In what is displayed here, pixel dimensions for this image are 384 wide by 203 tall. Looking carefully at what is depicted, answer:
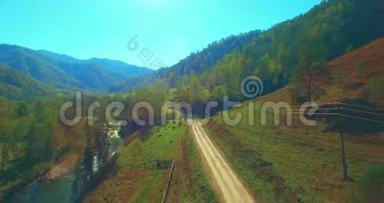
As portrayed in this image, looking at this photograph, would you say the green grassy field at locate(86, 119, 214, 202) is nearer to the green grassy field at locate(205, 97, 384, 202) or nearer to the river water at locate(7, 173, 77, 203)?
the green grassy field at locate(205, 97, 384, 202)

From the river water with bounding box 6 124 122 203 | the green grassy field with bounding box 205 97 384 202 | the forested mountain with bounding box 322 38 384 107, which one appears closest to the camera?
the green grassy field with bounding box 205 97 384 202

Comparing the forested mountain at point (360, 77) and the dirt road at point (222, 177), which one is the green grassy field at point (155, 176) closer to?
the dirt road at point (222, 177)

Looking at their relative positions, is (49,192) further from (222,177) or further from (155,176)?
(222,177)

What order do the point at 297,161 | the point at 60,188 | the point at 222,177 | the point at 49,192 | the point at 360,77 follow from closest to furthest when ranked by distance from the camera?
1. the point at 222,177
2. the point at 297,161
3. the point at 49,192
4. the point at 60,188
5. the point at 360,77

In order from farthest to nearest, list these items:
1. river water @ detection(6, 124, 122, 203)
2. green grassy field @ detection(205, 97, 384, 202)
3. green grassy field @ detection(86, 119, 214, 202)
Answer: river water @ detection(6, 124, 122, 203), green grassy field @ detection(86, 119, 214, 202), green grassy field @ detection(205, 97, 384, 202)

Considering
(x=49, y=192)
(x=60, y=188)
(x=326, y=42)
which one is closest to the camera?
(x=49, y=192)

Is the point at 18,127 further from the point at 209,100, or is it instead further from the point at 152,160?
the point at 209,100

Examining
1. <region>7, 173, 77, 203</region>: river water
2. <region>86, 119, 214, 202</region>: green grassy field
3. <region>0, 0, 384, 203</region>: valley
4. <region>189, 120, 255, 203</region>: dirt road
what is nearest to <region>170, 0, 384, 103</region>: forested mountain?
<region>0, 0, 384, 203</region>: valley

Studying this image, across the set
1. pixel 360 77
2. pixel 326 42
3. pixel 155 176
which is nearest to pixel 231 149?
pixel 155 176
